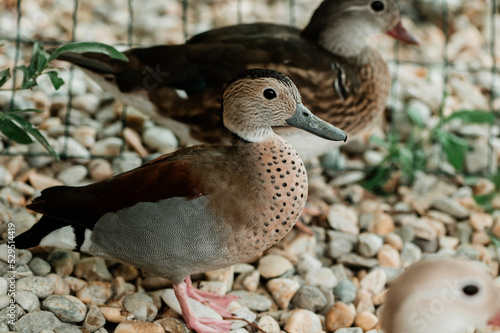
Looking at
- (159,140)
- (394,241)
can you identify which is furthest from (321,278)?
(159,140)

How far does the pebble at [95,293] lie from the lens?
2520 mm

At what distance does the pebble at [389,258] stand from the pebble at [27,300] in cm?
146

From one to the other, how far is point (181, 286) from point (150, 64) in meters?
1.04

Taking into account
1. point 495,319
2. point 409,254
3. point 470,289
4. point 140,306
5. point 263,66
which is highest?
point 263,66

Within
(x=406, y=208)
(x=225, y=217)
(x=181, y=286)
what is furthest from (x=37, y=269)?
(x=406, y=208)

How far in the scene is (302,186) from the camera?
93.7 inches

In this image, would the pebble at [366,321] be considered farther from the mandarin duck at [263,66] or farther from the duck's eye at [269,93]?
the duck's eye at [269,93]

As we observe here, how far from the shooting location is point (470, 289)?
1990mm

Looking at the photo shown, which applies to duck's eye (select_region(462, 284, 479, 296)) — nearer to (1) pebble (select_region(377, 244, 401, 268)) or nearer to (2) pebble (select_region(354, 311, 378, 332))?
(2) pebble (select_region(354, 311, 378, 332))

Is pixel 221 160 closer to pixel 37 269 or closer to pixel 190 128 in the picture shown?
pixel 190 128

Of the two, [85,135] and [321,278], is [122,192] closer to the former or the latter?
[321,278]

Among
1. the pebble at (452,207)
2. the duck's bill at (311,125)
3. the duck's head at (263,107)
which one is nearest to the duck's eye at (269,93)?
the duck's head at (263,107)

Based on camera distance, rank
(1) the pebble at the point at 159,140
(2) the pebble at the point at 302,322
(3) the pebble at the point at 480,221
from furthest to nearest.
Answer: (1) the pebble at the point at 159,140
(3) the pebble at the point at 480,221
(2) the pebble at the point at 302,322

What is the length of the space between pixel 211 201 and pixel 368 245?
1.01m
